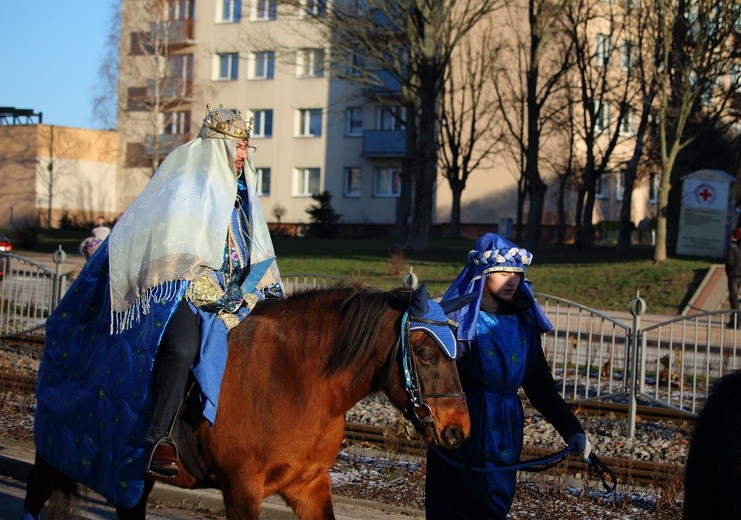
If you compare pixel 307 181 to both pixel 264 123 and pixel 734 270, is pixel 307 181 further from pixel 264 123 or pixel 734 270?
pixel 734 270

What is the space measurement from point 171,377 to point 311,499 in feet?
3.02

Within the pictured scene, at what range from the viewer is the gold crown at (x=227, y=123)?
5.72 meters

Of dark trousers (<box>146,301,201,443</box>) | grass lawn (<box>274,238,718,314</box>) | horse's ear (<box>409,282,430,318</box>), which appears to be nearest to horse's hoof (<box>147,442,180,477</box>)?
dark trousers (<box>146,301,201,443</box>)

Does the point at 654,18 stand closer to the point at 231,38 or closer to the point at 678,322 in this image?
the point at 678,322

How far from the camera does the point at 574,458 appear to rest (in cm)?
875

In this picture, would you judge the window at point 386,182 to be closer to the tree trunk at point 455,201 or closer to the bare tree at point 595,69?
the tree trunk at point 455,201

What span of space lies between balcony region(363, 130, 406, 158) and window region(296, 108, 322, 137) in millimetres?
3420

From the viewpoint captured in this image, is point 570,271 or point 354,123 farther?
point 354,123

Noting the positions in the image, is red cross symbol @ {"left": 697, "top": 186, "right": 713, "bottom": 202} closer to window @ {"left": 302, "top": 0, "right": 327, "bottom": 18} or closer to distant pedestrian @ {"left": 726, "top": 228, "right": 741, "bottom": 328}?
distant pedestrian @ {"left": 726, "top": 228, "right": 741, "bottom": 328}

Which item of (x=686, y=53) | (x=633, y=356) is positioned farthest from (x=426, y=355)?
(x=686, y=53)

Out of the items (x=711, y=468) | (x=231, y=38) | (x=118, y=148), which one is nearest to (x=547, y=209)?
(x=231, y=38)

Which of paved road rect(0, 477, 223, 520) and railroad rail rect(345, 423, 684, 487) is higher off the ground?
railroad rail rect(345, 423, 684, 487)

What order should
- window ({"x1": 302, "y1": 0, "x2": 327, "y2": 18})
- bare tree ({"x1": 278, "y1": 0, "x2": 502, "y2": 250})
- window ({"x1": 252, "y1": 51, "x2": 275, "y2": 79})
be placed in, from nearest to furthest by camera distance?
1. window ({"x1": 302, "y1": 0, "x2": 327, "y2": 18})
2. bare tree ({"x1": 278, "y1": 0, "x2": 502, "y2": 250})
3. window ({"x1": 252, "y1": 51, "x2": 275, "y2": 79})

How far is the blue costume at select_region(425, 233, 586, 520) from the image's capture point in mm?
5160
